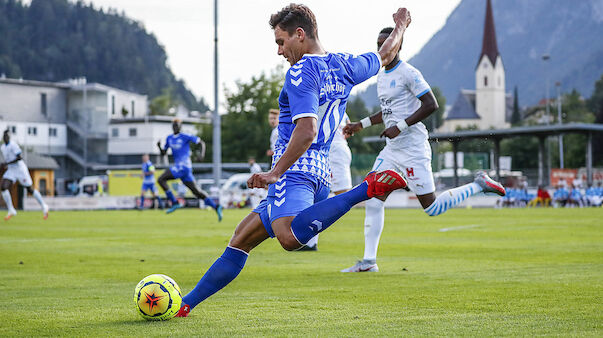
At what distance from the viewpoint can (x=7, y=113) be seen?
97.6 m

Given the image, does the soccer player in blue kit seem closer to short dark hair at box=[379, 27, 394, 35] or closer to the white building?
short dark hair at box=[379, 27, 394, 35]

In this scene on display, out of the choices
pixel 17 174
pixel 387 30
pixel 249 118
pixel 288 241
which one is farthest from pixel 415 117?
pixel 249 118

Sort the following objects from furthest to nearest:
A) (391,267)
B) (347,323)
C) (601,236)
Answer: (601,236) < (391,267) < (347,323)

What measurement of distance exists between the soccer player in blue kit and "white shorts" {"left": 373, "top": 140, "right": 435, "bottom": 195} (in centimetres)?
304

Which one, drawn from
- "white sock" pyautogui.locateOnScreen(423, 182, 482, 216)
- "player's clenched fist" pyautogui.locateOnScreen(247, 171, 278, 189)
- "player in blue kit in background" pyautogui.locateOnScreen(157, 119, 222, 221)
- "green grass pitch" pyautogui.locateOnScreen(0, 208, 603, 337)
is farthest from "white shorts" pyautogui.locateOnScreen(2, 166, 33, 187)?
"player's clenched fist" pyautogui.locateOnScreen(247, 171, 278, 189)

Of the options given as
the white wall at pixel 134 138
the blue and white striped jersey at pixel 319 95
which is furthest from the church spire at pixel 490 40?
the blue and white striped jersey at pixel 319 95

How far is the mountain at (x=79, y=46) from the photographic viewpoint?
170625mm

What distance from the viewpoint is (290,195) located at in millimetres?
5504

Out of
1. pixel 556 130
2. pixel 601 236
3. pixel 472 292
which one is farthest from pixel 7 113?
pixel 472 292

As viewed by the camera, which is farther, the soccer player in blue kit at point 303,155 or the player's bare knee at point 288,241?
the player's bare knee at point 288,241

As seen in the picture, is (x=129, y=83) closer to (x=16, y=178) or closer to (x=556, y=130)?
(x=556, y=130)

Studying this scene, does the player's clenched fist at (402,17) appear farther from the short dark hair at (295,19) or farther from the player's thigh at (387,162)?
the player's thigh at (387,162)

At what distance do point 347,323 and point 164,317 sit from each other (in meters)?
1.31

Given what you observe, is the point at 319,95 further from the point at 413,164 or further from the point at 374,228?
the point at 374,228
